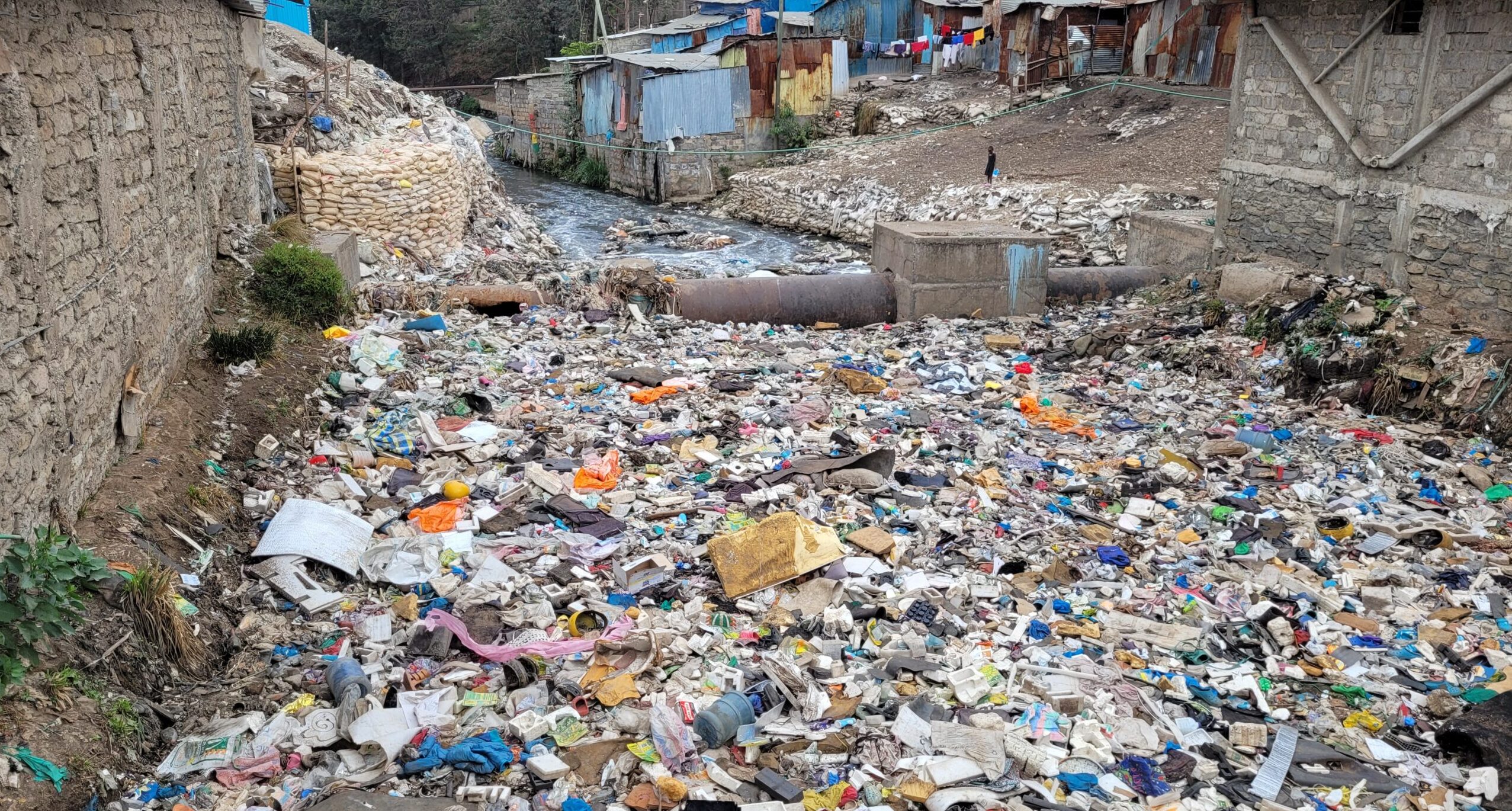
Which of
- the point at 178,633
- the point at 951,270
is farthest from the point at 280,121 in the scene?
the point at 178,633

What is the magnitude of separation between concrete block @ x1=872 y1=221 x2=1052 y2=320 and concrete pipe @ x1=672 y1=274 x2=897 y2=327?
29 centimetres

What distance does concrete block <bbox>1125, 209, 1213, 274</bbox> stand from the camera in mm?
11859

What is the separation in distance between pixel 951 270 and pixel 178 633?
26.3 feet

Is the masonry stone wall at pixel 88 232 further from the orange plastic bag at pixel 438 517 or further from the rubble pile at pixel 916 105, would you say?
the rubble pile at pixel 916 105

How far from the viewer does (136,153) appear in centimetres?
625

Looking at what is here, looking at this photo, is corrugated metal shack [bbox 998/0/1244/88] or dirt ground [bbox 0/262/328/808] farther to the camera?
corrugated metal shack [bbox 998/0/1244/88]

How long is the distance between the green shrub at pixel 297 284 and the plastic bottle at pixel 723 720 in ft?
20.0

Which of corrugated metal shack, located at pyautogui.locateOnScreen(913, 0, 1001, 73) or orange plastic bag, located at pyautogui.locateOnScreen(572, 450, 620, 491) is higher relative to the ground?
corrugated metal shack, located at pyautogui.locateOnScreen(913, 0, 1001, 73)

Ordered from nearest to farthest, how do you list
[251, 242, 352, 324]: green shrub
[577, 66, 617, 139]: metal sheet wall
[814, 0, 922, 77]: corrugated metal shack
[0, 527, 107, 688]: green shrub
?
[0, 527, 107, 688]: green shrub < [251, 242, 352, 324]: green shrub < [577, 66, 617, 139]: metal sheet wall < [814, 0, 922, 77]: corrugated metal shack

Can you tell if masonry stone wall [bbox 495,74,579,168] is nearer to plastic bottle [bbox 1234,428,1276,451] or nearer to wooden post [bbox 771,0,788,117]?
wooden post [bbox 771,0,788,117]

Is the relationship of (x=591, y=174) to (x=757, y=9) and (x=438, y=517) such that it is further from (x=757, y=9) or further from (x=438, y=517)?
Result: (x=438, y=517)

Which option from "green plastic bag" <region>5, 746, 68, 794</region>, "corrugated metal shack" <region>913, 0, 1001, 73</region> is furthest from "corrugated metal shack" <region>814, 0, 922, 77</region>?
"green plastic bag" <region>5, 746, 68, 794</region>

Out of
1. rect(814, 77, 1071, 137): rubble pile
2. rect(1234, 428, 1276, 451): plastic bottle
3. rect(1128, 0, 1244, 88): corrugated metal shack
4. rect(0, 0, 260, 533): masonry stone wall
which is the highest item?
rect(1128, 0, 1244, 88): corrugated metal shack

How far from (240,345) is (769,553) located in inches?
176
